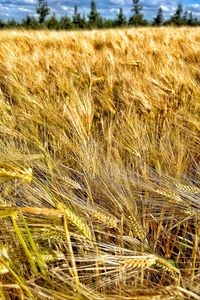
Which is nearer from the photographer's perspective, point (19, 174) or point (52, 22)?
point (19, 174)

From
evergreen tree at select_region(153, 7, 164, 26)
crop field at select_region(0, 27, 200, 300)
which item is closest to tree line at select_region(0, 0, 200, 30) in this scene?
evergreen tree at select_region(153, 7, 164, 26)

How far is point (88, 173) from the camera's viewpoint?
1.31m

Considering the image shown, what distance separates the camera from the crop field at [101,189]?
0.83 metres

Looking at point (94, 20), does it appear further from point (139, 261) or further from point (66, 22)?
point (139, 261)

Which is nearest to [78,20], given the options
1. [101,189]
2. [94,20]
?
[94,20]

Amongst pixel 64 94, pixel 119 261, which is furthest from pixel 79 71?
pixel 119 261

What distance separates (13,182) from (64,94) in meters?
1.27

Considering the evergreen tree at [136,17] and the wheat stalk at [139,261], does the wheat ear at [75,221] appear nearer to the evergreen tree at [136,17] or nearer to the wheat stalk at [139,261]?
the wheat stalk at [139,261]

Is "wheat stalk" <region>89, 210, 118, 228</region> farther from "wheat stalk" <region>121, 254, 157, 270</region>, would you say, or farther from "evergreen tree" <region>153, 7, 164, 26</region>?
"evergreen tree" <region>153, 7, 164, 26</region>

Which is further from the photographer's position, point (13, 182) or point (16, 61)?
point (16, 61)

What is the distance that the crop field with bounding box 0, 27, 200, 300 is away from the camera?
0.83m

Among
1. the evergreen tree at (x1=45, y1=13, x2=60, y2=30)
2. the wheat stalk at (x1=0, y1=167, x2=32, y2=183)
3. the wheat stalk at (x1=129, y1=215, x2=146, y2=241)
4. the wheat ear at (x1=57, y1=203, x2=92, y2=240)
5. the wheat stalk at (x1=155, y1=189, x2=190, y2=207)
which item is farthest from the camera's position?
the evergreen tree at (x1=45, y1=13, x2=60, y2=30)

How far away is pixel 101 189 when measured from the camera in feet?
3.92

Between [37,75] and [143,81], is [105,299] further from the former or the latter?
[37,75]
